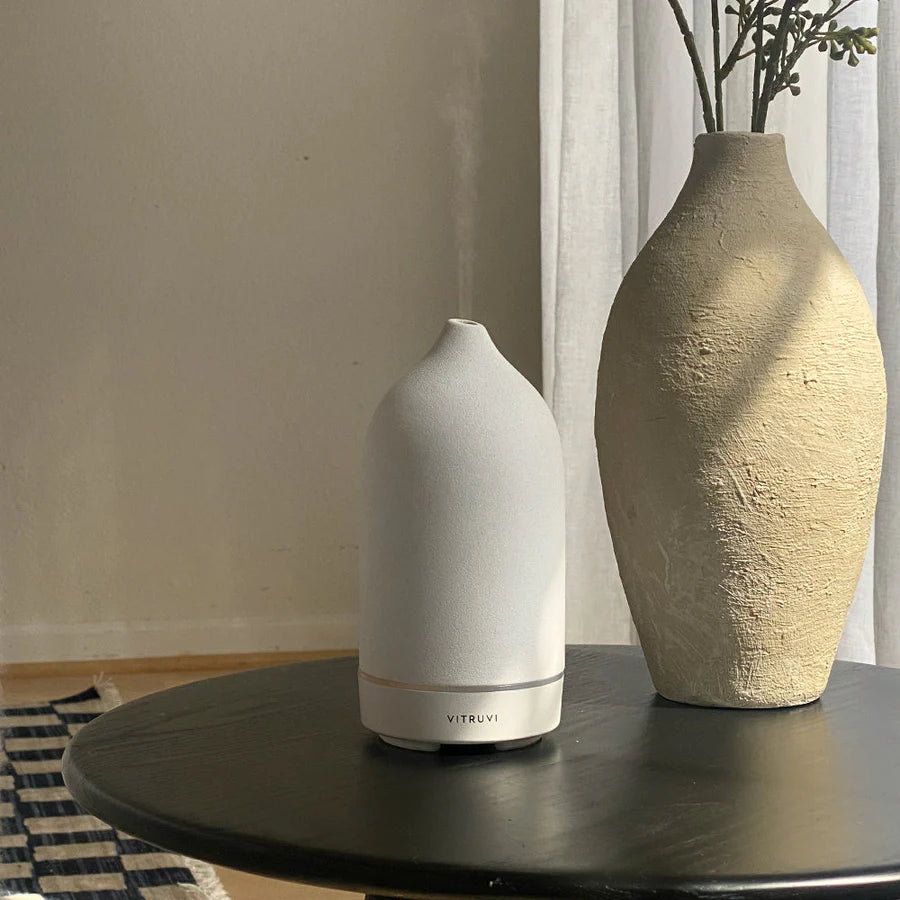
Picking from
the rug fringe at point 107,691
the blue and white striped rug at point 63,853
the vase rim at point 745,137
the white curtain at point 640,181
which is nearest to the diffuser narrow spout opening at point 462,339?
the vase rim at point 745,137

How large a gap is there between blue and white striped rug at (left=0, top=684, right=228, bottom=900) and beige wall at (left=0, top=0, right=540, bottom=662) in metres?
0.65

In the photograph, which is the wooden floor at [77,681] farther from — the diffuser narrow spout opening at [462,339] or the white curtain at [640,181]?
the diffuser narrow spout opening at [462,339]

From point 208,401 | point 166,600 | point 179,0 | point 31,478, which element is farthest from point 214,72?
point 166,600

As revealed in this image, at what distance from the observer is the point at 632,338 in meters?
0.82

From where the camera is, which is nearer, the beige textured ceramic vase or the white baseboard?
the beige textured ceramic vase

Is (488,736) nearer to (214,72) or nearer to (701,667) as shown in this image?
(701,667)

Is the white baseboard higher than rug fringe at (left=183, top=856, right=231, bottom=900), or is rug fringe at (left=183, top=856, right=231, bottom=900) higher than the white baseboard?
the white baseboard

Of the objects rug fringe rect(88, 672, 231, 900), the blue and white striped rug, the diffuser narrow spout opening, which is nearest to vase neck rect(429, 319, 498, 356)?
the diffuser narrow spout opening

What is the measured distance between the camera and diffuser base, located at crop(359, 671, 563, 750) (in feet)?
2.23

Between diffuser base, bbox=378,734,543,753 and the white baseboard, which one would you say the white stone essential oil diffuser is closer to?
diffuser base, bbox=378,734,543,753

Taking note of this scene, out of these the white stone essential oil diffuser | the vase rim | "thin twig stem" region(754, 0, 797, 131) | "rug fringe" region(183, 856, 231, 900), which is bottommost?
"rug fringe" region(183, 856, 231, 900)

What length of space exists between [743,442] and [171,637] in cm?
234

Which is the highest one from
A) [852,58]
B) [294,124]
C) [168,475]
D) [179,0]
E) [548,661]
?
[179,0]

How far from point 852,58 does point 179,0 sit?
225 cm
